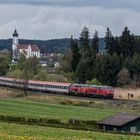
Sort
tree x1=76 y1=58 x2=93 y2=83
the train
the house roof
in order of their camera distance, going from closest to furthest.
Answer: the house roof → the train → tree x1=76 y1=58 x2=93 y2=83

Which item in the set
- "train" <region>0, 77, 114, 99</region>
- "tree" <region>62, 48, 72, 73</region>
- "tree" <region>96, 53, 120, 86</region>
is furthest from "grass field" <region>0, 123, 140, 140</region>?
"tree" <region>62, 48, 72, 73</region>

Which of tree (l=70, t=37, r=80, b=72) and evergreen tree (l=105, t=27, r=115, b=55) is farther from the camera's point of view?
tree (l=70, t=37, r=80, b=72)

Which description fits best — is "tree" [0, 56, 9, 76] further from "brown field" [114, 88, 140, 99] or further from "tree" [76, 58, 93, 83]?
"brown field" [114, 88, 140, 99]

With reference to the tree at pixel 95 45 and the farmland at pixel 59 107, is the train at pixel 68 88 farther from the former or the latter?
the tree at pixel 95 45

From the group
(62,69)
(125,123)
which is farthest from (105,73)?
(125,123)

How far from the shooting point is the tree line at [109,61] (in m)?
123

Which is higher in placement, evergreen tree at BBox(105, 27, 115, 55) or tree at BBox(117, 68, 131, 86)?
evergreen tree at BBox(105, 27, 115, 55)

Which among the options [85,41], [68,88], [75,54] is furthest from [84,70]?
[68,88]

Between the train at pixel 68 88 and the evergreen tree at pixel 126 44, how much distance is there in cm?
2922

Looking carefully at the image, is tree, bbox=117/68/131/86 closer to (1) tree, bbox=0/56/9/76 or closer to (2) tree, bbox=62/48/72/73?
(2) tree, bbox=62/48/72/73

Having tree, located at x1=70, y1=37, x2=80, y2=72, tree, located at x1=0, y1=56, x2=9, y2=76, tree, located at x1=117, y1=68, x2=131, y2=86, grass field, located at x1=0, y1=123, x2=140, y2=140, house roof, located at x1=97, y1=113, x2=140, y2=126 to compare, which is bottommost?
house roof, located at x1=97, y1=113, x2=140, y2=126

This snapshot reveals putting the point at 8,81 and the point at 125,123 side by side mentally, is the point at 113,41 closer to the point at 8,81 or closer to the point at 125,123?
the point at 8,81

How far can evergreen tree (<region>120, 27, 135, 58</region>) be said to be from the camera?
13389cm

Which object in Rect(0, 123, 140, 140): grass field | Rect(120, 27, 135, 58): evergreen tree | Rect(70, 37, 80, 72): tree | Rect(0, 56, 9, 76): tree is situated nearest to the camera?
Rect(0, 123, 140, 140): grass field
